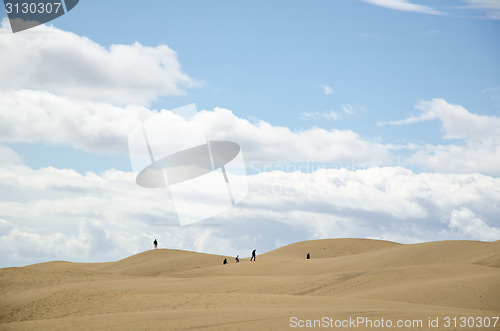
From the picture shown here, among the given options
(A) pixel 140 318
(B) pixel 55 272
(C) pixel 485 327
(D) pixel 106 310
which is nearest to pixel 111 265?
(B) pixel 55 272

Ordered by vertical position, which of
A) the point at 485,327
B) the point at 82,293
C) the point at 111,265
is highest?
the point at 111,265

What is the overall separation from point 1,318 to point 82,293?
170 inches

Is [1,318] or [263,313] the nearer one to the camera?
[263,313]

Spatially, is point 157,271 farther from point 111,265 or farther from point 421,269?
point 421,269

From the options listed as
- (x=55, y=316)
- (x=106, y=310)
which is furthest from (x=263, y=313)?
(x=55, y=316)

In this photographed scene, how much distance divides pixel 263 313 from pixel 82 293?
14.3 m

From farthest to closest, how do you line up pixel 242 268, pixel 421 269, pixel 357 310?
pixel 242 268 → pixel 421 269 → pixel 357 310

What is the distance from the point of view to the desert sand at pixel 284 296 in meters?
19.2

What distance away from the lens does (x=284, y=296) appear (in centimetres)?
2475

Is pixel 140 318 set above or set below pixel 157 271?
below

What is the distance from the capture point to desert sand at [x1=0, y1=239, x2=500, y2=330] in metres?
19.2

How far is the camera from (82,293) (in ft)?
100

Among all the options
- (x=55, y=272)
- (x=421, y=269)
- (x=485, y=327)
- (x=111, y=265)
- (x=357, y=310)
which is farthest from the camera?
(x=111, y=265)

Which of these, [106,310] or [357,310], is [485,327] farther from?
[106,310]
